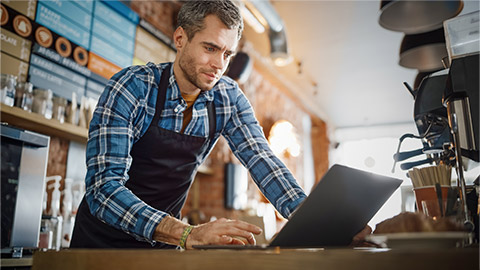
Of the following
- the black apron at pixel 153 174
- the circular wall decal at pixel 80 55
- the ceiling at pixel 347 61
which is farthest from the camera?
the ceiling at pixel 347 61

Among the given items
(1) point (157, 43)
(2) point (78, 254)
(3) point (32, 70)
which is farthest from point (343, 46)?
(2) point (78, 254)

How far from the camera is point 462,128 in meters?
1.10

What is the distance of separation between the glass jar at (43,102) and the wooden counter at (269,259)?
1677mm

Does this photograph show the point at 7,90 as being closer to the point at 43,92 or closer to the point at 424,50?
the point at 43,92

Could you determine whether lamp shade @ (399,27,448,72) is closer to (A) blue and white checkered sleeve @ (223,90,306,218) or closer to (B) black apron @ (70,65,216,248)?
(A) blue and white checkered sleeve @ (223,90,306,218)

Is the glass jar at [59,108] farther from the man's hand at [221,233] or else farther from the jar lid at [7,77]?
the man's hand at [221,233]

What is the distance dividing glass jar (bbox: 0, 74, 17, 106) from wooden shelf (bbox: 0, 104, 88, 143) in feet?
0.20

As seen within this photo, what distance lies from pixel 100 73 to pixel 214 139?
60.6 inches

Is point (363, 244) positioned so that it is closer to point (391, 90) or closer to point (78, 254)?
point (78, 254)

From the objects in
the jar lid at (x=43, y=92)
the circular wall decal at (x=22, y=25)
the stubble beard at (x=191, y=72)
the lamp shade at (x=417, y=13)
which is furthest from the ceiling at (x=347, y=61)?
the stubble beard at (x=191, y=72)

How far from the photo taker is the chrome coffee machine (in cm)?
179

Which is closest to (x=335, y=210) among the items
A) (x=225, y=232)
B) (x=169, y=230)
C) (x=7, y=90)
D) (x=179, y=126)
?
(x=225, y=232)

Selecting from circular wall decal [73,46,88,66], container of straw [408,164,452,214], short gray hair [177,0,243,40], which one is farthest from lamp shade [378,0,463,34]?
circular wall decal [73,46,88,66]

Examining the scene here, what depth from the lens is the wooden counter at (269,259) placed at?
21.0 inches
